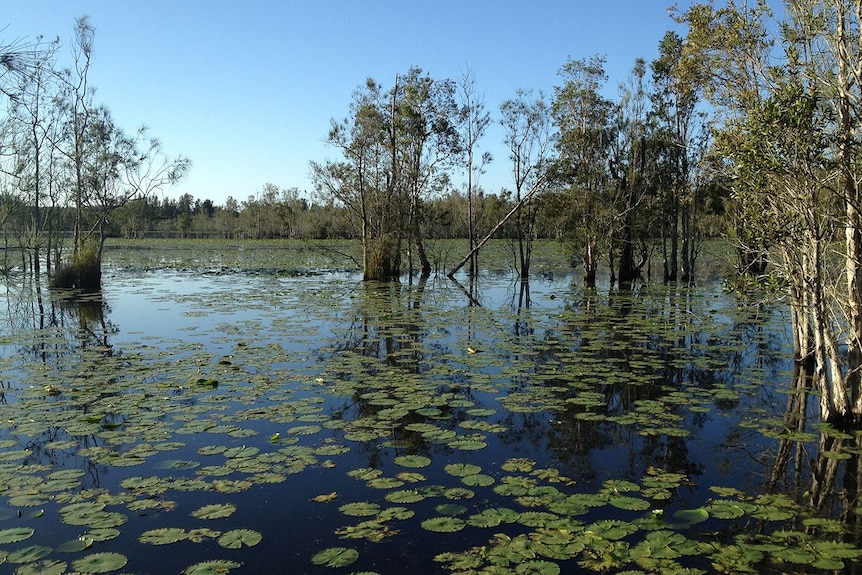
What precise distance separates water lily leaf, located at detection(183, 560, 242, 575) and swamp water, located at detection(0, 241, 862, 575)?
0.02m

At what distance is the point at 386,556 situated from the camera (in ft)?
13.4

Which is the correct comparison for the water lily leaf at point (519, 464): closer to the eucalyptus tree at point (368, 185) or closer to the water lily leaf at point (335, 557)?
the water lily leaf at point (335, 557)

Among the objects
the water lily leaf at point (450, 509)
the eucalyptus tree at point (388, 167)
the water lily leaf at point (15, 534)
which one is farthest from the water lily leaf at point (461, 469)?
the eucalyptus tree at point (388, 167)

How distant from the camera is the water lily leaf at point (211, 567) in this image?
12.6 ft

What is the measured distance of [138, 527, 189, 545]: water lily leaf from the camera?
4242 mm

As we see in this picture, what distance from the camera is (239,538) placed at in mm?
4289

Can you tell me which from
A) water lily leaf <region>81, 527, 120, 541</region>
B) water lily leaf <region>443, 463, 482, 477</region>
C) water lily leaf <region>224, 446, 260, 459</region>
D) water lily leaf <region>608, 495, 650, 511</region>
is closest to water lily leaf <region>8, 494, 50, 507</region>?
water lily leaf <region>81, 527, 120, 541</region>

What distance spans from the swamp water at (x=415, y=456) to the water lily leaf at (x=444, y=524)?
16 millimetres

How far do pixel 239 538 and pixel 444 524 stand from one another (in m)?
1.40

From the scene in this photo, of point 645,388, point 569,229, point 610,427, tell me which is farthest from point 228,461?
point 569,229

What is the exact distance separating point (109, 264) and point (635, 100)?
3032 centimetres

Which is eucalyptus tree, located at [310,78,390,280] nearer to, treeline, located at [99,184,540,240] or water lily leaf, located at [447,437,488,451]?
water lily leaf, located at [447,437,488,451]

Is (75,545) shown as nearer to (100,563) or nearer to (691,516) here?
(100,563)

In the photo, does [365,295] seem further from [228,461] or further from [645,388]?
[228,461]
